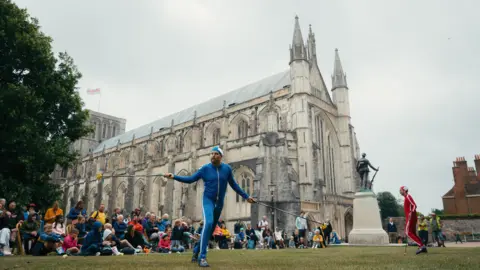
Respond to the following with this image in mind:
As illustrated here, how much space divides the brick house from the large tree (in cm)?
3509

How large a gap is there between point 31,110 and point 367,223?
14.5 meters

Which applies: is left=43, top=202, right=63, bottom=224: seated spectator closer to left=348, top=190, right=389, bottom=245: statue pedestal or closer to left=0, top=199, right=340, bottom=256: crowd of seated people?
left=0, top=199, right=340, bottom=256: crowd of seated people

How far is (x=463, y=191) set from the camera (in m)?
34.5

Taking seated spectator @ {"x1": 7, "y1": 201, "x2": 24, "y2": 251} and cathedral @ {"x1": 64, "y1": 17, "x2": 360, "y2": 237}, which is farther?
cathedral @ {"x1": 64, "y1": 17, "x2": 360, "y2": 237}

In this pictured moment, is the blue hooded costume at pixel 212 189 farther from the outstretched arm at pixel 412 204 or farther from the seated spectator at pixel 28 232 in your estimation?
the seated spectator at pixel 28 232

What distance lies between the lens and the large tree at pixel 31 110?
13516 mm

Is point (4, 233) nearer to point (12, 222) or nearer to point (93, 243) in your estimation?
point (12, 222)

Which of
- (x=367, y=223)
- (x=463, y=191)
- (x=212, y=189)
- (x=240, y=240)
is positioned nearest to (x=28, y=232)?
(x=212, y=189)

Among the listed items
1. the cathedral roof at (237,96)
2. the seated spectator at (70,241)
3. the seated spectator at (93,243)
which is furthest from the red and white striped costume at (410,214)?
the cathedral roof at (237,96)

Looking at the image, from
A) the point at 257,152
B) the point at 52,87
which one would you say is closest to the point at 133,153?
the point at 257,152

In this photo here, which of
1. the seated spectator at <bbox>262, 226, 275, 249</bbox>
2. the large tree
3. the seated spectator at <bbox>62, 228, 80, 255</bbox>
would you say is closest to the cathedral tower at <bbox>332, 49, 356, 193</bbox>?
the seated spectator at <bbox>262, 226, 275, 249</bbox>

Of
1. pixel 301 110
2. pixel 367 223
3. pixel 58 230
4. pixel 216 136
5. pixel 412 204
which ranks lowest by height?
pixel 58 230

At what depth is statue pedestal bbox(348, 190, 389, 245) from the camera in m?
13.9

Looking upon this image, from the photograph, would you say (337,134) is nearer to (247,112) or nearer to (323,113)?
(323,113)
